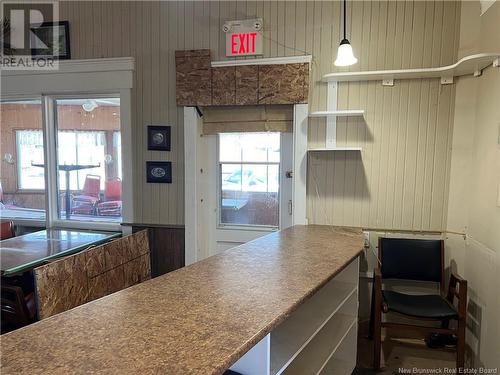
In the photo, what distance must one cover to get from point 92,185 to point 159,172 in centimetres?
82

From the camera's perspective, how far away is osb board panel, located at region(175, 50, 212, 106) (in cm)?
321

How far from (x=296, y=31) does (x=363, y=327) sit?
8.15ft

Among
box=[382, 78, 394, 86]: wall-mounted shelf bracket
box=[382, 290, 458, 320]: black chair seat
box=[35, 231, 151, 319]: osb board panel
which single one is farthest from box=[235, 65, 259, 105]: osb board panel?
box=[382, 290, 458, 320]: black chair seat

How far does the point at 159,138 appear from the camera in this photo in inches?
132

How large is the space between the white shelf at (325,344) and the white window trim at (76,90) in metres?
2.13

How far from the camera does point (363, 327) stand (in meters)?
3.02

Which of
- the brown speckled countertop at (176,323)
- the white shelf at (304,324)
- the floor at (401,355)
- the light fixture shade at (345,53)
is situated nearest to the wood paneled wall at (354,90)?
the light fixture shade at (345,53)

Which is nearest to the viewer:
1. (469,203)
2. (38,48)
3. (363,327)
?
(469,203)

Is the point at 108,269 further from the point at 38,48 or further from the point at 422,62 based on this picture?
the point at 422,62

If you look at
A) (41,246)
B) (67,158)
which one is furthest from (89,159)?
(41,246)

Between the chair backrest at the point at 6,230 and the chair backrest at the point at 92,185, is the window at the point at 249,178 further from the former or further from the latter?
the chair backrest at the point at 6,230

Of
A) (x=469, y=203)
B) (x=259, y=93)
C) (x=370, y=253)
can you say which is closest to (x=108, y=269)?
(x=259, y=93)

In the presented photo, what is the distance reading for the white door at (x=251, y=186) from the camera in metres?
3.28

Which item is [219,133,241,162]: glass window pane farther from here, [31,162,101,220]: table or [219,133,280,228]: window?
[31,162,101,220]: table
